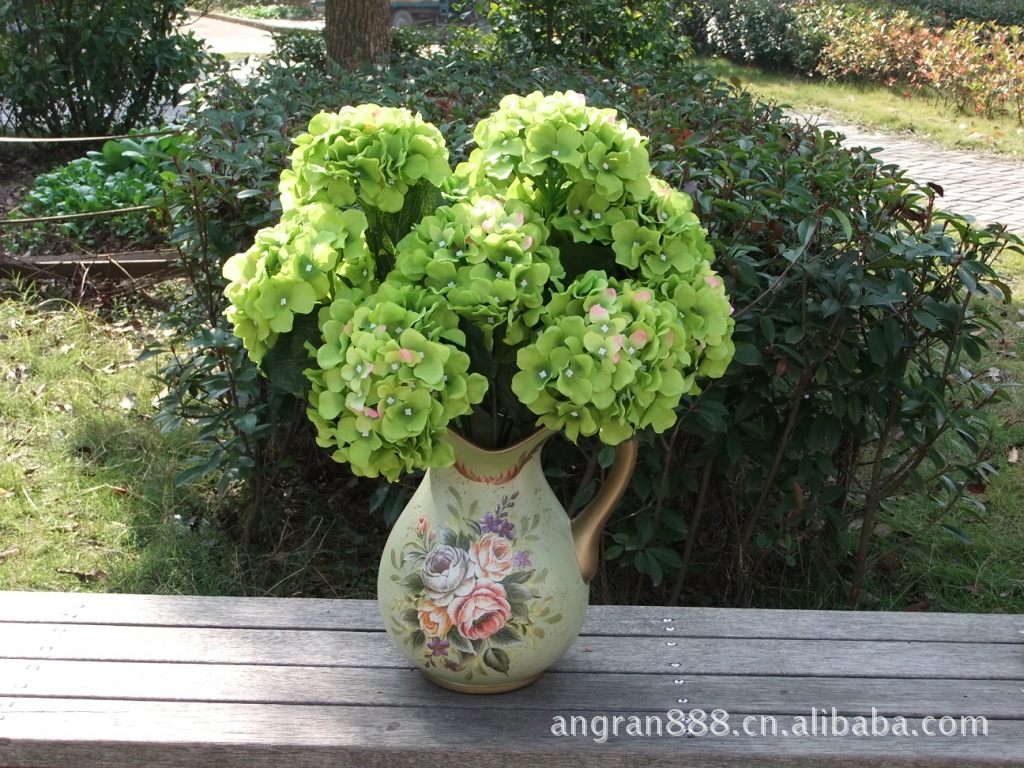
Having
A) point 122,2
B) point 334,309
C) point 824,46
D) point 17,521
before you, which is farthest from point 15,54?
point 824,46

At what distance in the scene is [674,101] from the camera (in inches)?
147

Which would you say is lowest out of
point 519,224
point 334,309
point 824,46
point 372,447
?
point 824,46

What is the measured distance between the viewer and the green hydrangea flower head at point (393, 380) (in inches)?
53.3

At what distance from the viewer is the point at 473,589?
156 centimetres

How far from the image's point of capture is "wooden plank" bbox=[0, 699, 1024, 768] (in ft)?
5.17

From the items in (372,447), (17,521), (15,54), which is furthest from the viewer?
(15,54)

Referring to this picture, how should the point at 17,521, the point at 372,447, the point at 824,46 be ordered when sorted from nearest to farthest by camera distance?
the point at 372,447 < the point at 17,521 < the point at 824,46

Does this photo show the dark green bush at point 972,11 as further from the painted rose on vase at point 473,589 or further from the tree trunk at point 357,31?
the painted rose on vase at point 473,589

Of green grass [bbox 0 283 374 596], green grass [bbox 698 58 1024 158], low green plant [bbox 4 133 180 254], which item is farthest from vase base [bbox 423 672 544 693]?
green grass [bbox 698 58 1024 158]

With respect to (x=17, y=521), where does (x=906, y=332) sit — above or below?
above

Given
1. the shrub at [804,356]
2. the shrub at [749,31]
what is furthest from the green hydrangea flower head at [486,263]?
the shrub at [749,31]

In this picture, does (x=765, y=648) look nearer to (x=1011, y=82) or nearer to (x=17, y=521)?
(x=17, y=521)

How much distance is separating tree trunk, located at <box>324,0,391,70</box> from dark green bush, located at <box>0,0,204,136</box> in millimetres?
1755

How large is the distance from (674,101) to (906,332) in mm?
1696
